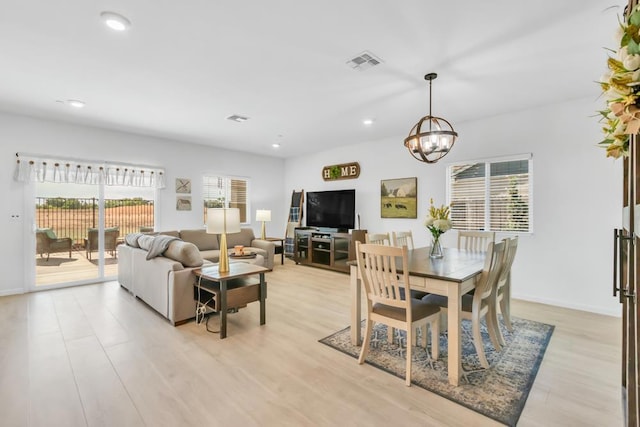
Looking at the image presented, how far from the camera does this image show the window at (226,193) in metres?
6.54

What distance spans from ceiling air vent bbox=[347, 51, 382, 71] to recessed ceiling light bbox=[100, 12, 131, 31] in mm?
1828

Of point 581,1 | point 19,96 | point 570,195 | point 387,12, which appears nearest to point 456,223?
point 570,195

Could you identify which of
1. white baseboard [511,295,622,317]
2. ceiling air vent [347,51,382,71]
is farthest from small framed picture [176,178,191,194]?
white baseboard [511,295,622,317]

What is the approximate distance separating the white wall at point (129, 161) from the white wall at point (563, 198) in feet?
14.8

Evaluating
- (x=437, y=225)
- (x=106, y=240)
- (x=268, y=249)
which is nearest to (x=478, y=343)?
(x=437, y=225)

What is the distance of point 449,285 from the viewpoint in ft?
7.34

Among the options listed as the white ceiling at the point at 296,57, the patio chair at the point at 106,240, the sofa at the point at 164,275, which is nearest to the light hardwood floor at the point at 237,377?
the sofa at the point at 164,275

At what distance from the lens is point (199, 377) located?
227 cm

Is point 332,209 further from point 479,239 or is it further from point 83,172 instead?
point 83,172

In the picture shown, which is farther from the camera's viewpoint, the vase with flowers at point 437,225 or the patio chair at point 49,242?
the patio chair at point 49,242

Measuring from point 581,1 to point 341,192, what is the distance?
4744 millimetres

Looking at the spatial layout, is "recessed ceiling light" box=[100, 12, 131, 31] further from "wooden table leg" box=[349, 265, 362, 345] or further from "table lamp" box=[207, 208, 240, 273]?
"wooden table leg" box=[349, 265, 362, 345]

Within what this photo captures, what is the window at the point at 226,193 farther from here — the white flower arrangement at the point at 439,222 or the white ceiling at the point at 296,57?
the white flower arrangement at the point at 439,222

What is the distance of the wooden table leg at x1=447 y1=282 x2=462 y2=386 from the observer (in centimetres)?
219
